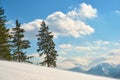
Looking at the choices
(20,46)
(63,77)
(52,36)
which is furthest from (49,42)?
(63,77)

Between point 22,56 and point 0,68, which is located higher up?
point 22,56

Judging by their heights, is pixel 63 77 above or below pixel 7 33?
below

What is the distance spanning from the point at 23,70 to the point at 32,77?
64cm

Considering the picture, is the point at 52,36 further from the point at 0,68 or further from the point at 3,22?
the point at 0,68

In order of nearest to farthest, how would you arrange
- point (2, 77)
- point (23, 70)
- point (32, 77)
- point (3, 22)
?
point (2, 77)
point (32, 77)
point (23, 70)
point (3, 22)

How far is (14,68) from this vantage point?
6.77m

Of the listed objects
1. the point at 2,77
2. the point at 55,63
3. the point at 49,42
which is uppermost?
the point at 49,42

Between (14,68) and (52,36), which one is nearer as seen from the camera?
(14,68)

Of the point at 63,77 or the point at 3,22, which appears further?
the point at 3,22

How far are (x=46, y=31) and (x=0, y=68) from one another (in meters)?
56.0

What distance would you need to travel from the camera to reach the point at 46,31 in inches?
2452

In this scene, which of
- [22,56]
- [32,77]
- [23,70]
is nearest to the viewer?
[32,77]

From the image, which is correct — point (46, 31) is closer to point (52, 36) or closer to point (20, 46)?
point (52, 36)

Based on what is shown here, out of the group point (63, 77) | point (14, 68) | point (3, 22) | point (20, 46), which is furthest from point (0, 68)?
point (20, 46)
